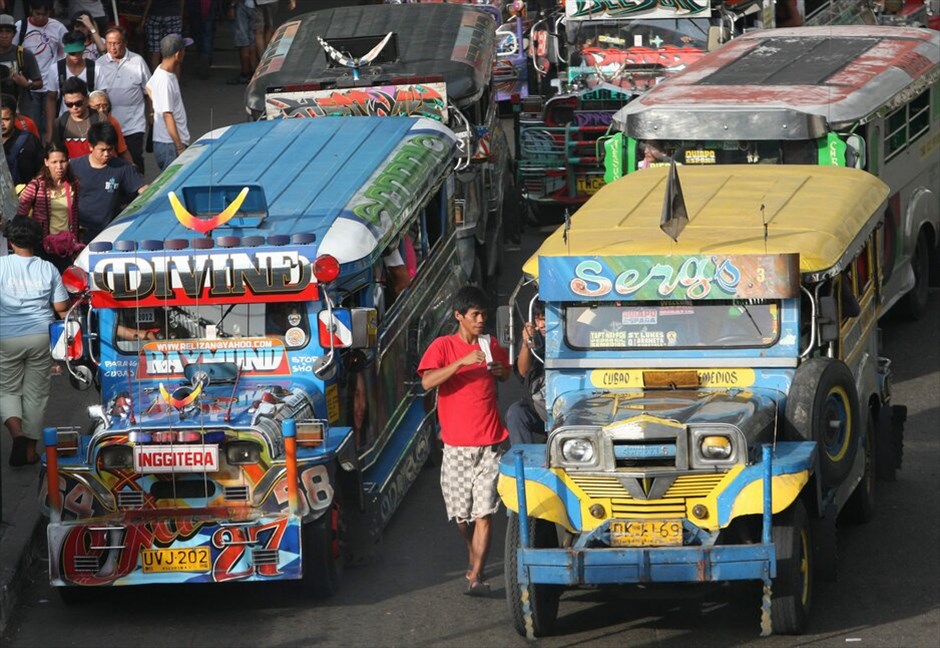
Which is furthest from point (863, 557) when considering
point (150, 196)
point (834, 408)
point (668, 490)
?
point (150, 196)

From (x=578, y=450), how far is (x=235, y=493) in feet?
7.30

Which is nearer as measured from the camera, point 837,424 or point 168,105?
point 837,424

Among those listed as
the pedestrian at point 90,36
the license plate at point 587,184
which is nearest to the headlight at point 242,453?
the license plate at point 587,184

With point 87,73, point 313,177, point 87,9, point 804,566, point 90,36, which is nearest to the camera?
point 804,566

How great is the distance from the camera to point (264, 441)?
1081 cm

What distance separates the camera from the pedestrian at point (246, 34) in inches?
1006

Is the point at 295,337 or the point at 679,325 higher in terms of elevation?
the point at 679,325

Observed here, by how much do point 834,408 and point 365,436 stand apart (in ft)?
10.7

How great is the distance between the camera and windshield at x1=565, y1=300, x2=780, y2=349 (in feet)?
35.2

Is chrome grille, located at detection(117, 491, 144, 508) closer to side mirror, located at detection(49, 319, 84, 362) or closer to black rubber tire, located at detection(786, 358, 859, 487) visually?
side mirror, located at detection(49, 319, 84, 362)

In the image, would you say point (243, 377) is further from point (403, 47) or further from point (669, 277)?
point (403, 47)

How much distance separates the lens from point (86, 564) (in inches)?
427

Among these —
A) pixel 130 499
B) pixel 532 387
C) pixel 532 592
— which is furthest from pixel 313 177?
pixel 532 592

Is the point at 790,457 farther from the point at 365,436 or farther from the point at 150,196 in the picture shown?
the point at 150,196
